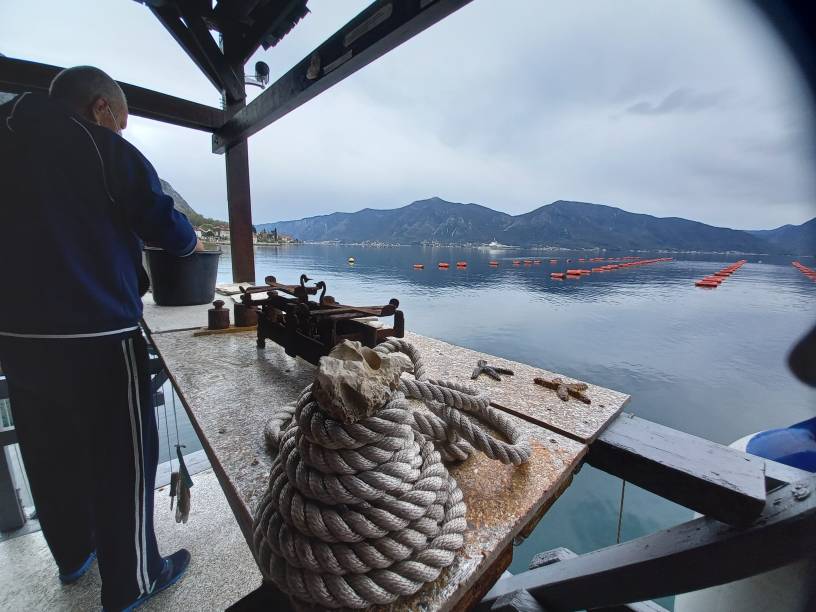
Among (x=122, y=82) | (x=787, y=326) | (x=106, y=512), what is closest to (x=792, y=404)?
(x=787, y=326)

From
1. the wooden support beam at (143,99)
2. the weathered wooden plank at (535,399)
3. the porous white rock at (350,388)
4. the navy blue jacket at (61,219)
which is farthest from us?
the wooden support beam at (143,99)

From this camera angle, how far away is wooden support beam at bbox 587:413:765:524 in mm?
986

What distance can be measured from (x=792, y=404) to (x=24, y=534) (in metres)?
12.3

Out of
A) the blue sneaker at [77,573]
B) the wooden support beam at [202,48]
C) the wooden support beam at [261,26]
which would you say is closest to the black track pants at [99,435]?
the blue sneaker at [77,573]

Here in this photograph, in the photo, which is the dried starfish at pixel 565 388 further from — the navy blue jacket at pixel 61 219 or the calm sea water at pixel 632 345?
the navy blue jacket at pixel 61 219

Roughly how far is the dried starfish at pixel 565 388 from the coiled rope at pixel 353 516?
1.04m

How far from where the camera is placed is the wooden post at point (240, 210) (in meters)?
4.68

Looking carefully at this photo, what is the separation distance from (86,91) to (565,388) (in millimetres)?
2591

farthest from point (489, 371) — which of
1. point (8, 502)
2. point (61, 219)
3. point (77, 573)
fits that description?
point (8, 502)

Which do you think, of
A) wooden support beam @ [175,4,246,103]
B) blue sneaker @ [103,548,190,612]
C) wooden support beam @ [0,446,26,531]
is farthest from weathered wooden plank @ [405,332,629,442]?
wooden support beam @ [175,4,246,103]

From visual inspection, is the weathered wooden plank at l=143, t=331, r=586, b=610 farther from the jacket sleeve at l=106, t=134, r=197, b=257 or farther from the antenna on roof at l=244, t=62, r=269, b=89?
the antenna on roof at l=244, t=62, r=269, b=89

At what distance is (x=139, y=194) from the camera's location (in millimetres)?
1418

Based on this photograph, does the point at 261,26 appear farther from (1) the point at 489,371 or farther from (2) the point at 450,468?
(2) the point at 450,468

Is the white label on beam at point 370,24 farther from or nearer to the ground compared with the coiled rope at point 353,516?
farther from the ground
